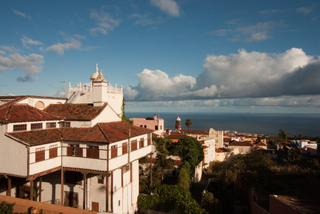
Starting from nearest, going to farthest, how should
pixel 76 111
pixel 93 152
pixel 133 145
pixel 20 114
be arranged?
pixel 93 152 → pixel 20 114 → pixel 133 145 → pixel 76 111

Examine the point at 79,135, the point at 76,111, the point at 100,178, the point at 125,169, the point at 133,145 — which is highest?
the point at 76,111

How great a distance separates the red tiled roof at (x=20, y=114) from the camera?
15.9 meters

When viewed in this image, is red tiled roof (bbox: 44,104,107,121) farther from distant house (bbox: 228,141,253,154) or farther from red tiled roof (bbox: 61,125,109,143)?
distant house (bbox: 228,141,253,154)

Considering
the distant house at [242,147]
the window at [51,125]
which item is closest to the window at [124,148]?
the window at [51,125]

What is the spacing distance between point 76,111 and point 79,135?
3.65 metres

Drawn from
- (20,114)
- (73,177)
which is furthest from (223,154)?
(20,114)

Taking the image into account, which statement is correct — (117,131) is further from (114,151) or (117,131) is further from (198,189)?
(198,189)

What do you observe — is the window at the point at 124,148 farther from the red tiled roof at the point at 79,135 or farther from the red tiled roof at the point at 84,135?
the red tiled roof at the point at 84,135

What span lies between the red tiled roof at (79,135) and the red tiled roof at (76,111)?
1155mm

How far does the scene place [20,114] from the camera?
1706 cm

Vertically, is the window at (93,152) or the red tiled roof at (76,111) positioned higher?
the red tiled roof at (76,111)

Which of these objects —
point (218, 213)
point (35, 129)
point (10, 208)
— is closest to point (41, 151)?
point (35, 129)

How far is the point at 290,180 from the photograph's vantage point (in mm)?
25578

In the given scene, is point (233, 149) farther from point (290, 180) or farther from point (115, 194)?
point (115, 194)
